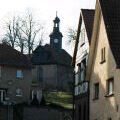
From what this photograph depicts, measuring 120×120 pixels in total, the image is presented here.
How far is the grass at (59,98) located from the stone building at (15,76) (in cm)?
441

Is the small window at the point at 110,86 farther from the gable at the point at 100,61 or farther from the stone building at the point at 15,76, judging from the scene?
the stone building at the point at 15,76

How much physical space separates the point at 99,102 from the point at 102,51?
314cm

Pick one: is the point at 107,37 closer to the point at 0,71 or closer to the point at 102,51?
the point at 102,51

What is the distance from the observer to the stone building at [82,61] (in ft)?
128

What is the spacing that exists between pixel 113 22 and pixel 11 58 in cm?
4666

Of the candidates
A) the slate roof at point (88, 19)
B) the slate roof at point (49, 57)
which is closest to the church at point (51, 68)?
the slate roof at point (49, 57)

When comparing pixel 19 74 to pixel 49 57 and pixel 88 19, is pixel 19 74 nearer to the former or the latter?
pixel 49 57

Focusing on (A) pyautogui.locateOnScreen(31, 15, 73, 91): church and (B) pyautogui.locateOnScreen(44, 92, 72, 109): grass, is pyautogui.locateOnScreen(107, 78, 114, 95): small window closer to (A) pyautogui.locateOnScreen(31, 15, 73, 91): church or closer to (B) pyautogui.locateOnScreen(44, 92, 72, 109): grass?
(B) pyautogui.locateOnScreen(44, 92, 72, 109): grass

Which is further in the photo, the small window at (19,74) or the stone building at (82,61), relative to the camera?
the small window at (19,74)

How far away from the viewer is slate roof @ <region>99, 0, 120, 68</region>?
3209 centimetres

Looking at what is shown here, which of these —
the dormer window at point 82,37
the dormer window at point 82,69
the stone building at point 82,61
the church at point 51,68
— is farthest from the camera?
the church at point 51,68

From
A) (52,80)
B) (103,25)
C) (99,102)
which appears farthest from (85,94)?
(52,80)

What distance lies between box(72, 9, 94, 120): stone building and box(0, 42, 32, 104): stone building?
33.4 metres

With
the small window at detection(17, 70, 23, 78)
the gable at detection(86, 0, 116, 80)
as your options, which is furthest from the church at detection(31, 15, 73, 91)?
the gable at detection(86, 0, 116, 80)
